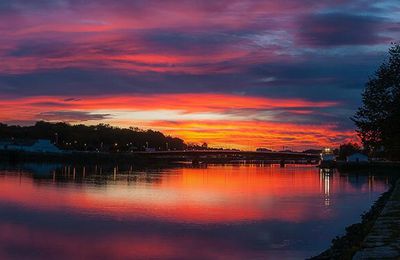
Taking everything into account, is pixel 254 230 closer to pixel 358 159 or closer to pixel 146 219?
pixel 146 219

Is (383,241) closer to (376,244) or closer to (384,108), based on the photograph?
Result: (376,244)

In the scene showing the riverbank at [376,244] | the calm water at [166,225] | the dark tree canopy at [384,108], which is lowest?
the calm water at [166,225]

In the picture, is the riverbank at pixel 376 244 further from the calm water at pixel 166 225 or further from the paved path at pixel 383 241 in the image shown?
the calm water at pixel 166 225

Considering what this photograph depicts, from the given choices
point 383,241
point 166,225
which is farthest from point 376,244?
point 166,225

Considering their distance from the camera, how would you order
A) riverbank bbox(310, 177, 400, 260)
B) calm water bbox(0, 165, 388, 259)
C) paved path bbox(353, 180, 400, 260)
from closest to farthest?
paved path bbox(353, 180, 400, 260), riverbank bbox(310, 177, 400, 260), calm water bbox(0, 165, 388, 259)

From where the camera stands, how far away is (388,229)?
20.0 metres

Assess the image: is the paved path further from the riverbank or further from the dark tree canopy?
the dark tree canopy

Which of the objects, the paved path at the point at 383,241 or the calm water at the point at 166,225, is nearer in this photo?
the paved path at the point at 383,241

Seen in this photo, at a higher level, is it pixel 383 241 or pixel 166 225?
pixel 383 241

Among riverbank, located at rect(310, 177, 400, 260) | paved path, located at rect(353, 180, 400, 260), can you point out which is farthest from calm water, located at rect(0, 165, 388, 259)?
paved path, located at rect(353, 180, 400, 260)

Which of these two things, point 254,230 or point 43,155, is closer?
point 254,230

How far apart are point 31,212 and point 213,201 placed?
15466mm

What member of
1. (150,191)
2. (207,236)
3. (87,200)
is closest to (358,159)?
(150,191)

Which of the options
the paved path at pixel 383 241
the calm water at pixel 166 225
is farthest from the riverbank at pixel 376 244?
the calm water at pixel 166 225
